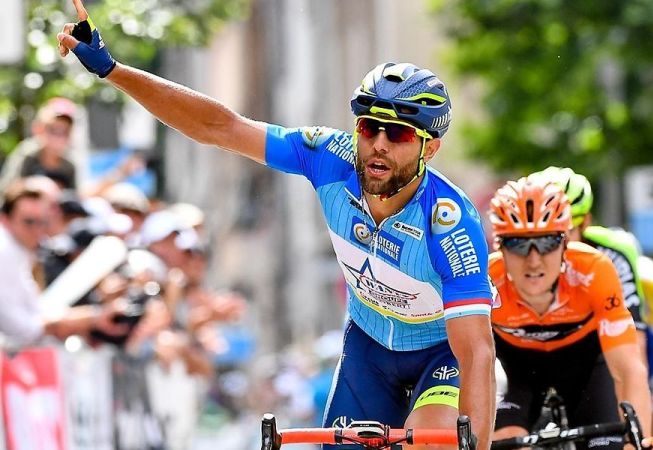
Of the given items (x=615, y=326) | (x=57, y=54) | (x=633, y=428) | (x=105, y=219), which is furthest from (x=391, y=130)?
(x=57, y=54)

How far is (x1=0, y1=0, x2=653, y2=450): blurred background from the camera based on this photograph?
13.9m

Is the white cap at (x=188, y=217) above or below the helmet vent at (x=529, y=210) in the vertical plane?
above

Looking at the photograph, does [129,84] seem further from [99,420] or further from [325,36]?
[325,36]

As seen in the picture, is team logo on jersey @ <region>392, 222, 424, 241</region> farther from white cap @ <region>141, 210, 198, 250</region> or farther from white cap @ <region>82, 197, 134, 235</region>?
white cap @ <region>141, 210, 198, 250</region>

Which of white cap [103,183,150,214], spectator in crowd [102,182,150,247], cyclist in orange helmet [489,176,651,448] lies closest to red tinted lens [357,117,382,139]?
cyclist in orange helmet [489,176,651,448]

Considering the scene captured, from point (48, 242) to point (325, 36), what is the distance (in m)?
32.3

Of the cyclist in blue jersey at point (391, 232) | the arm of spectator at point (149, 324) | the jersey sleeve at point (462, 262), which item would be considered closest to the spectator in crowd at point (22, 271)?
the arm of spectator at point (149, 324)

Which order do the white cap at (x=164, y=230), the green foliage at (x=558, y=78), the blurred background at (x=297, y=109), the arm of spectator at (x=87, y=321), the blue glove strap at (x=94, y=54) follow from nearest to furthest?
the blue glove strap at (x=94, y=54) → the arm of spectator at (x=87, y=321) → the white cap at (x=164, y=230) → the blurred background at (x=297, y=109) → the green foliage at (x=558, y=78)

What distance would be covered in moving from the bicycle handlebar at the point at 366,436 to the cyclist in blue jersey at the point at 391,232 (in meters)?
0.27

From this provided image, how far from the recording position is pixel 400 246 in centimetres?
661

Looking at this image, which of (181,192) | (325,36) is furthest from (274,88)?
(181,192)

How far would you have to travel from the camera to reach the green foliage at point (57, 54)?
1358 cm

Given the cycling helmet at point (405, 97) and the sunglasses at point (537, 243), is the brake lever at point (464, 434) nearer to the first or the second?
the cycling helmet at point (405, 97)

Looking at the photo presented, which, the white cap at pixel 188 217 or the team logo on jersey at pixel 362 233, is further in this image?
the white cap at pixel 188 217
